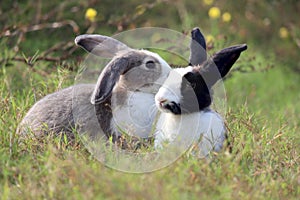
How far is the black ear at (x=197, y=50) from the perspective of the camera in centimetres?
420

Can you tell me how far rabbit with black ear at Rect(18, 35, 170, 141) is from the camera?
4359 millimetres

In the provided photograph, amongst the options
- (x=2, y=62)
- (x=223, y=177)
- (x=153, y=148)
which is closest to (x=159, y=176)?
(x=223, y=177)

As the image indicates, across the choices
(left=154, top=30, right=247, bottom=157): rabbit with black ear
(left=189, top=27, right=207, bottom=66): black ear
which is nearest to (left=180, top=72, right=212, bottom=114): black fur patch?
(left=154, top=30, right=247, bottom=157): rabbit with black ear

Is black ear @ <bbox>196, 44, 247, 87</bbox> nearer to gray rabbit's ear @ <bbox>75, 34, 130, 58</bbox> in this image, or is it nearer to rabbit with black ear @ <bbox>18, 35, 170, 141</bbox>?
rabbit with black ear @ <bbox>18, 35, 170, 141</bbox>

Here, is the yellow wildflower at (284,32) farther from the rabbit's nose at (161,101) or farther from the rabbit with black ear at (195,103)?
the rabbit's nose at (161,101)

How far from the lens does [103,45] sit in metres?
4.64

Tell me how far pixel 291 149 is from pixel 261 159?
500 millimetres

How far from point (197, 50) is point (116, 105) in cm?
63

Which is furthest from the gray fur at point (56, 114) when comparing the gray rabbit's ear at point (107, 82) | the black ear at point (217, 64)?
the black ear at point (217, 64)

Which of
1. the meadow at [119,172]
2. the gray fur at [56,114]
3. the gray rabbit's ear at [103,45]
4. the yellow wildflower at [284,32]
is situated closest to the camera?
the meadow at [119,172]

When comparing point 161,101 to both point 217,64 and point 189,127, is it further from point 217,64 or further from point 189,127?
point 217,64

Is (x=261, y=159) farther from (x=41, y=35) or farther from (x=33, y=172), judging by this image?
(x=41, y=35)

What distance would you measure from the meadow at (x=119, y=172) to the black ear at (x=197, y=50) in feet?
1.62

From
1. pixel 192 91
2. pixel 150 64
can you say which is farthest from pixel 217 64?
pixel 150 64
